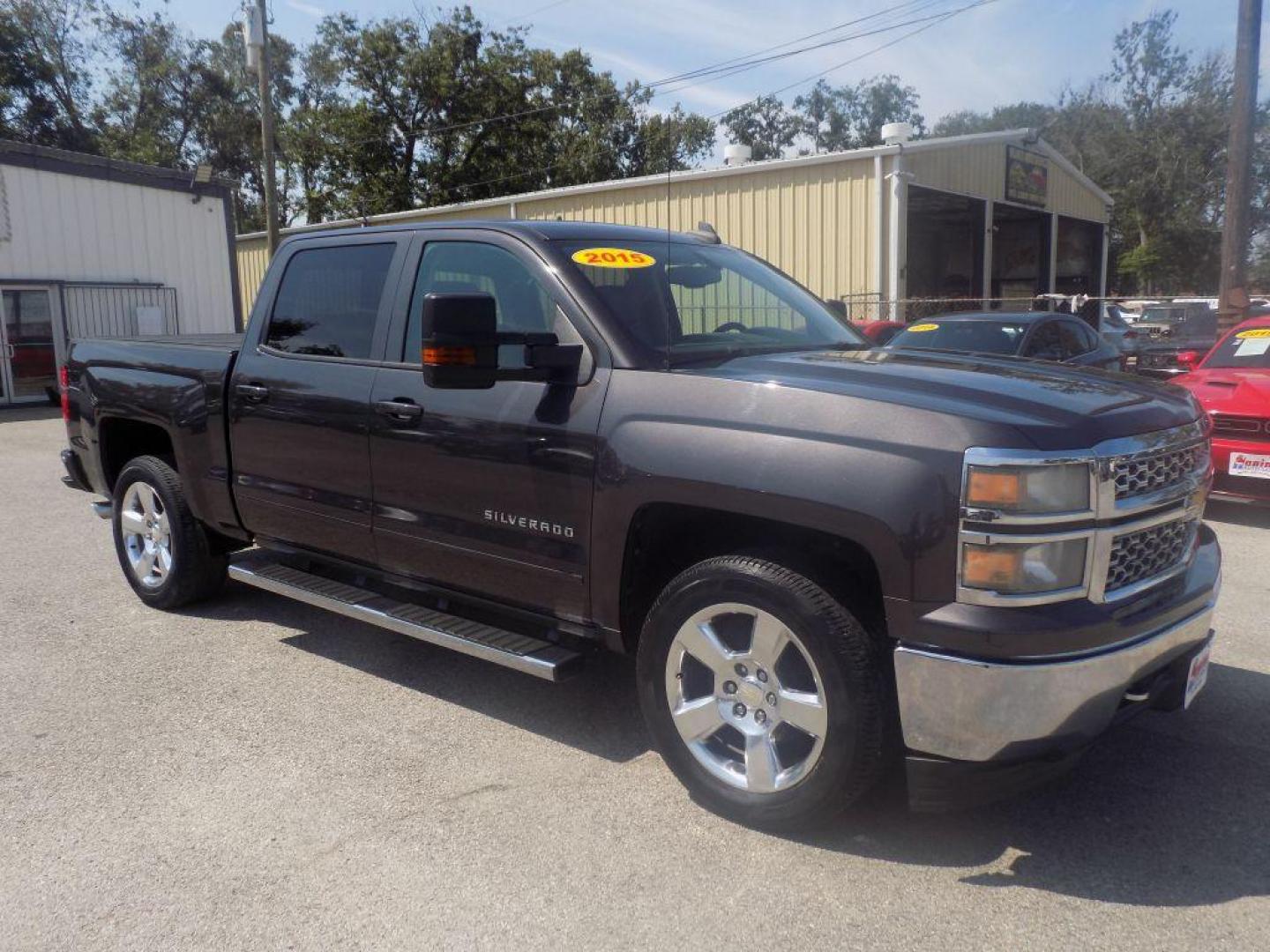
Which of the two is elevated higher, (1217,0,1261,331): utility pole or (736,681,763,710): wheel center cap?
(1217,0,1261,331): utility pole

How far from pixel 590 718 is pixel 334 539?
54.2 inches

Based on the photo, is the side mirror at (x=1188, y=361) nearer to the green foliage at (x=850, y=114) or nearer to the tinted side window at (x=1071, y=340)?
the tinted side window at (x=1071, y=340)

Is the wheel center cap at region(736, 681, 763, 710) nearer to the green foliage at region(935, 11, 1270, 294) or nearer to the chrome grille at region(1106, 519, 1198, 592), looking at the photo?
the chrome grille at region(1106, 519, 1198, 592)

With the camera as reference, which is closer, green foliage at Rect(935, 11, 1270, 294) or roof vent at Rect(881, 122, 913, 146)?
roof vent at Rect(881, 122, 913, 146)

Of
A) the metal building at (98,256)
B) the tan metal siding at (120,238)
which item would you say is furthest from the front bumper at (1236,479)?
the metal building at (98,256)

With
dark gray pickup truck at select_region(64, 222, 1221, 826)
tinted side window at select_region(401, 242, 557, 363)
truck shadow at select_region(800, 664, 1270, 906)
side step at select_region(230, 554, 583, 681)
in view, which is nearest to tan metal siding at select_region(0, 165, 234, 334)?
side step at select_region(230, 554, 583, 681)

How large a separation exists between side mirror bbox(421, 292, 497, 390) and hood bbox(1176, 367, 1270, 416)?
19.3 ft

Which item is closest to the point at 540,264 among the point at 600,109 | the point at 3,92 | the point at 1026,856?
the point at 1026,856

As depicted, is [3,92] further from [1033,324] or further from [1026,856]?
[1026,856]

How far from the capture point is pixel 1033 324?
33.2ft

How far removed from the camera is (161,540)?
5.57 metres

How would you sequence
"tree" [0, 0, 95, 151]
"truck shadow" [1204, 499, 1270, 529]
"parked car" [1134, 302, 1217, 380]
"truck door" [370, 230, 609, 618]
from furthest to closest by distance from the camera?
"tree" [0, 0, 95, 151] < "parked car" [1134, 302, 1217, 380] < "truck shadow" [1204, 499, 1270, 529] < "truck door" [370, 230, 609, 618]

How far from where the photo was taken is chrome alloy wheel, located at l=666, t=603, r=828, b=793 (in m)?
3.08

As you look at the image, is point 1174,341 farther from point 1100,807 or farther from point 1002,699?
point 1002,699
